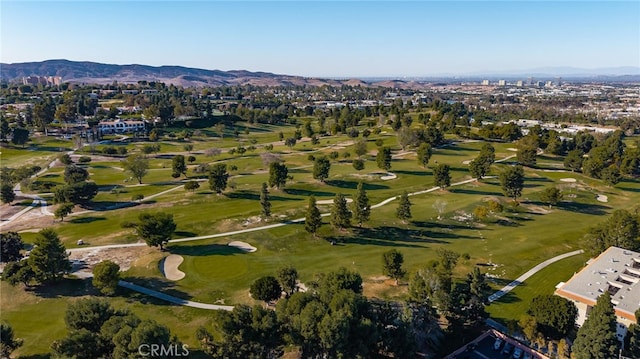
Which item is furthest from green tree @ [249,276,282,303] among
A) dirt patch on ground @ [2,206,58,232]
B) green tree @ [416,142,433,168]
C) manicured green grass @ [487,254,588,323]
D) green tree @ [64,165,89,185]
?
green tree @ [416,142,433,168]

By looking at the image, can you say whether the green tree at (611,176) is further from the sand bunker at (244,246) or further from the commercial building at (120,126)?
the commercial building at (120,126)

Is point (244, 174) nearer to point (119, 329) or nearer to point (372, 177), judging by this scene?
point (372, 177)

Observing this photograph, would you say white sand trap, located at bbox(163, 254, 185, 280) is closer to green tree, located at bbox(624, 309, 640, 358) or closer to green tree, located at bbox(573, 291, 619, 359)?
green tree, located at bbox(573, 291, 619, 359)

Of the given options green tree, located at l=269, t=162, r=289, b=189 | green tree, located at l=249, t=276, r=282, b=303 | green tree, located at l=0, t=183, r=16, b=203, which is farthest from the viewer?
green tree, located at l=269, t=162, r=289, b=189

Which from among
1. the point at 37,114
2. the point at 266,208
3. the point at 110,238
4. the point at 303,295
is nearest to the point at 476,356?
the point at 303,295

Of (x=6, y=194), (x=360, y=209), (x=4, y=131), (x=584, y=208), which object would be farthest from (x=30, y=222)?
(x=584, y=208)

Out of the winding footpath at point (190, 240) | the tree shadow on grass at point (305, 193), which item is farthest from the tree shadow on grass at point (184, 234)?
the tree shadow on grass at point (305, 193)

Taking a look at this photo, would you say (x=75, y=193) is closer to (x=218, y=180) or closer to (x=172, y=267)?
(x=218, y=180)
